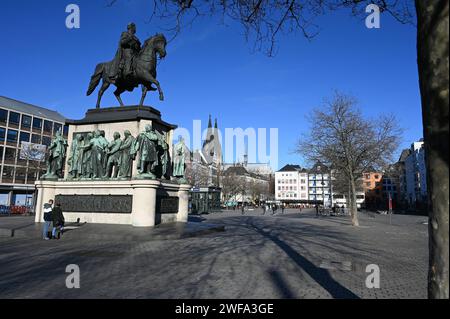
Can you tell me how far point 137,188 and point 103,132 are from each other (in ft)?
13.5

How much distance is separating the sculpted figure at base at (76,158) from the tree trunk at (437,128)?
15735 millimetres

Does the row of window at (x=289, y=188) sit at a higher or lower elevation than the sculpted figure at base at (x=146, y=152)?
higher

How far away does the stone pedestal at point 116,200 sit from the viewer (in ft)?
45.3

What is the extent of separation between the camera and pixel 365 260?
31.9 feet

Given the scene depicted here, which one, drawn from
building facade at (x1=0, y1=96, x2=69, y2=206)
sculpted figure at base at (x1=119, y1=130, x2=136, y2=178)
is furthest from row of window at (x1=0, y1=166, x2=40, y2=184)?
sculpted figure at base at (x1=119, y1=130, x2=136, y2=178)

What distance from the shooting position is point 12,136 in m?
60.5

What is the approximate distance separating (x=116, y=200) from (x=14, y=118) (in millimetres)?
58761

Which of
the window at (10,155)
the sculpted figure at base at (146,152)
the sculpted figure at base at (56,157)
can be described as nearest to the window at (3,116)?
the window at (10,155)

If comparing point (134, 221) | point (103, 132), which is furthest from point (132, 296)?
point (103, 132)

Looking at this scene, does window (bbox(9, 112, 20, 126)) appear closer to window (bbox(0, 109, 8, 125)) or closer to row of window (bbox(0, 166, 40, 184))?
window (bbox(0, 109, 8, 125))

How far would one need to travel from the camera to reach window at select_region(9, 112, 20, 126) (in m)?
60.3

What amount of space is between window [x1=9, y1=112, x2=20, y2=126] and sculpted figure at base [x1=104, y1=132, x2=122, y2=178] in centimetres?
5654

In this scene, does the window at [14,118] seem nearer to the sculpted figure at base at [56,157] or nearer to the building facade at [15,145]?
the building facade at [15,145]
